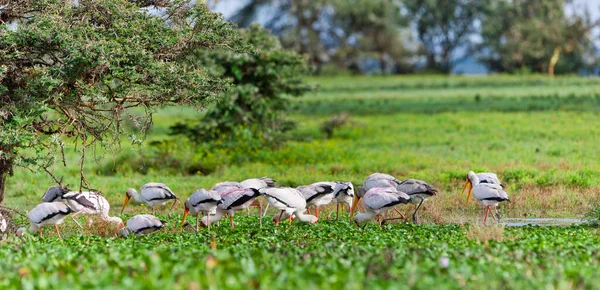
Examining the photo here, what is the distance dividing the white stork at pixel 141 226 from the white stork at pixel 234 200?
1252 millimetres

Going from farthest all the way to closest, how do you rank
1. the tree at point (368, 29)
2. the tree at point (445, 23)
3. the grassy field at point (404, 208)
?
the tree at point (445, 23), the tree at point (368, 29), the grassy field at point (404, 208)

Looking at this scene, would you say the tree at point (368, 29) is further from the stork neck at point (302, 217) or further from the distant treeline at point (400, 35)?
the stork neck at point (302, 217)

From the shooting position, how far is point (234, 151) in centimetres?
2703

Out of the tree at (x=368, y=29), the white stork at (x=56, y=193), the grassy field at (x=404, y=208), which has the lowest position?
the grassy field at (x=404, y=208)

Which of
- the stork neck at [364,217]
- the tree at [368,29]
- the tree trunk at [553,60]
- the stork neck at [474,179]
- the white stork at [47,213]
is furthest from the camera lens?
the tree at [368,29]

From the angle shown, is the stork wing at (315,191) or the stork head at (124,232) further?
the stork wing at (315,191)

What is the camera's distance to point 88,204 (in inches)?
629

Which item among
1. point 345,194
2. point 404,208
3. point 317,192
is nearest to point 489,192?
point 404,208

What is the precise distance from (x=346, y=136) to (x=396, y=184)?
15257mm

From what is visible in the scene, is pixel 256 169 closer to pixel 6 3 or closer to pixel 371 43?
pixel 6 3

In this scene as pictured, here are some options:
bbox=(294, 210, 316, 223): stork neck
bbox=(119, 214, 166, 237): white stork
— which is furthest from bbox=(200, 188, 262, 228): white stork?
bbox=(119, 214, 166, 237): white stork

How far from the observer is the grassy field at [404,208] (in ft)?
32.6

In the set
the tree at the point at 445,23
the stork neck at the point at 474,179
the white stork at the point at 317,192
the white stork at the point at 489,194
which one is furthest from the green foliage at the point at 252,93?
the tree at the point at 445,23

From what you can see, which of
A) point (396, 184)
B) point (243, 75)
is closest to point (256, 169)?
→ point (243, 75)
